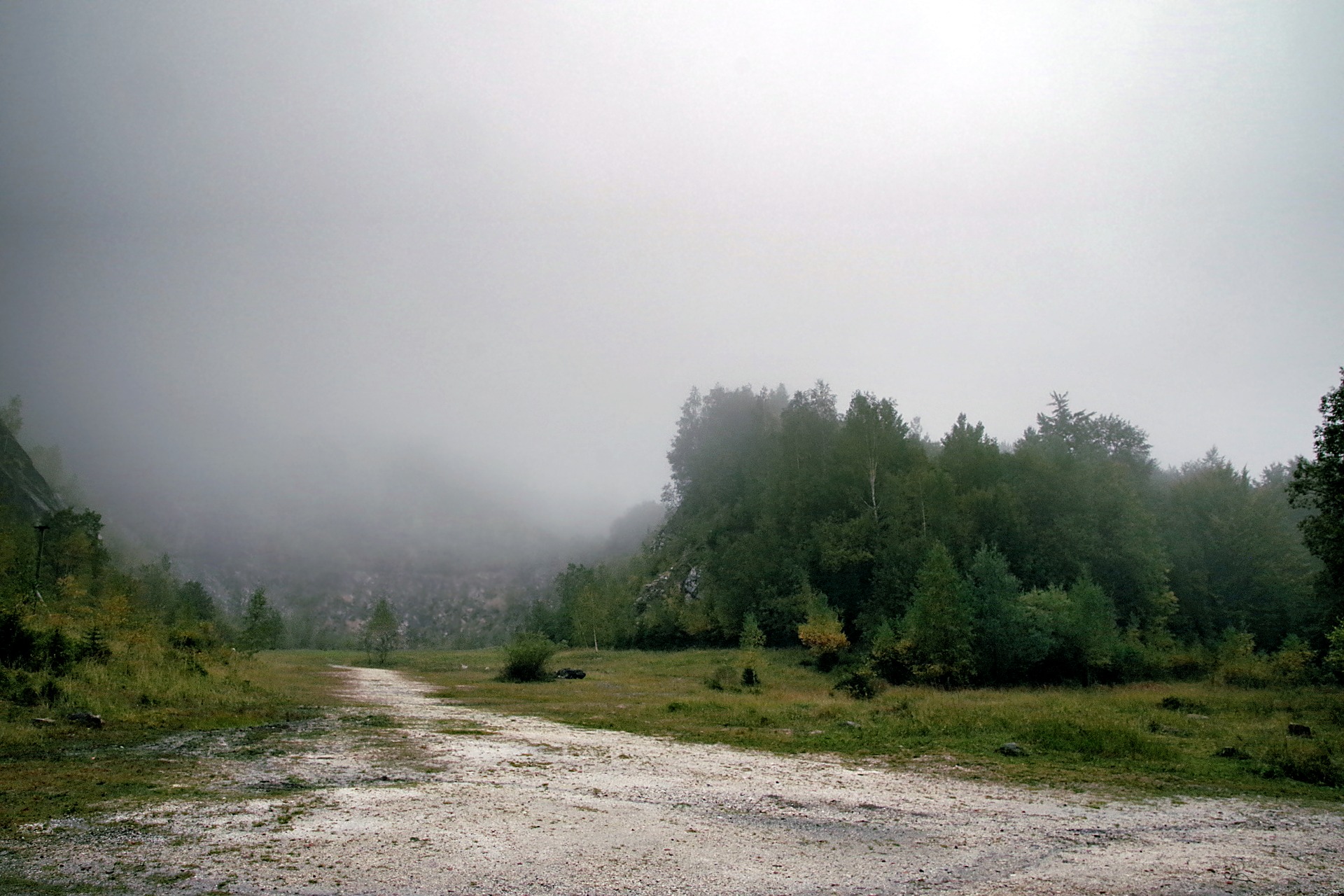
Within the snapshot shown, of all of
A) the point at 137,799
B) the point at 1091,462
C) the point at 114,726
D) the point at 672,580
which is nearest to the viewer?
the point at 137,799

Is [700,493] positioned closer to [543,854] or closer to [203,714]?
[203,714]

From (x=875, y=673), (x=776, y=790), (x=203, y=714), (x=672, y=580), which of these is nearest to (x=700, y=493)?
(x=672, y=580)

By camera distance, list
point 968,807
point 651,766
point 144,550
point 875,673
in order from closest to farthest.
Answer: point 968,807, point 651,766, point 875,673, point 144,550

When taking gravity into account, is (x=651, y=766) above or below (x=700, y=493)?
below

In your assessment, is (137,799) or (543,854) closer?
(543,854)

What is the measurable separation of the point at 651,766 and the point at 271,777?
6.72 meters

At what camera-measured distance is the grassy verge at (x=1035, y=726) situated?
13.4 meters

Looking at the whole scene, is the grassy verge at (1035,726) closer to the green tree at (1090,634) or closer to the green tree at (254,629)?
the green tree at (1090,634)

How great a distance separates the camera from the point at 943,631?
31.7 m

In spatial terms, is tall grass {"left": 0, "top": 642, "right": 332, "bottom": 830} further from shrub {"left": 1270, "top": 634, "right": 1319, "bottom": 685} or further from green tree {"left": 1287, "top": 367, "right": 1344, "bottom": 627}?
shrub {"left": 1270, "top": 634, "right": 1319, "bottom": 685}

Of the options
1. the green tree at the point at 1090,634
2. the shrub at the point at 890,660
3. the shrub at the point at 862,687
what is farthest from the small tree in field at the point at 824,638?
the green tree at the point at 1090,634

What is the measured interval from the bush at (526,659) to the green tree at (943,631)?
21667mm

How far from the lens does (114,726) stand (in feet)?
53.7

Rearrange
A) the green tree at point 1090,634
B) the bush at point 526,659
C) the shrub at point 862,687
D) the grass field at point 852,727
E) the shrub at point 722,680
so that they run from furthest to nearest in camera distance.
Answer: the bush at point 526,659 → the shrub at point 722,680 → the green tree at point 1090,634 → the shrub at point 862,687 → the grass field at point 852,727
